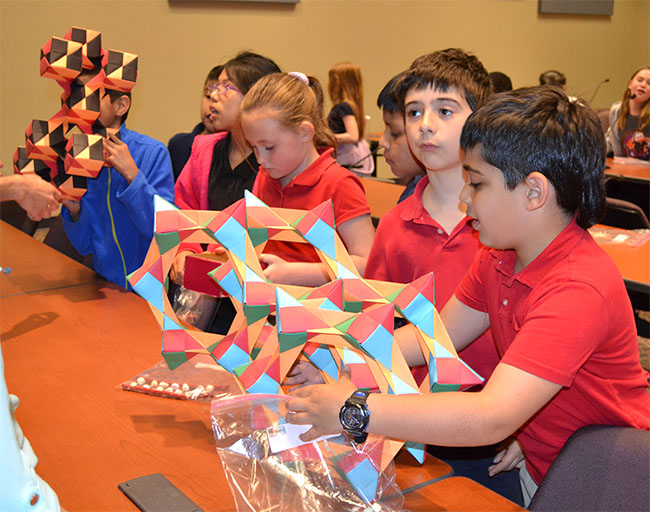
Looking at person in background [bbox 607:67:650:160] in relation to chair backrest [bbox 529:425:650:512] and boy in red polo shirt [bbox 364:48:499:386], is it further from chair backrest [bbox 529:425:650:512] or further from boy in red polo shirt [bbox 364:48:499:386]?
chair backrest [bbox 529:425:650:512]

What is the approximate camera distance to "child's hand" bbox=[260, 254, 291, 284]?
1.64 m

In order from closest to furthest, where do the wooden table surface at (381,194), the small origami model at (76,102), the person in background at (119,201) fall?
the small origami model at (76,102) < the person in background at (119,201) < the wooden table surface at (381,194)

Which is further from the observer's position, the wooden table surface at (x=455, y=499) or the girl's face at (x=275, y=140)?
the girl's face at (x=275, y=140)

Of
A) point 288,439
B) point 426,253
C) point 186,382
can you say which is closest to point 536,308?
point 288,439

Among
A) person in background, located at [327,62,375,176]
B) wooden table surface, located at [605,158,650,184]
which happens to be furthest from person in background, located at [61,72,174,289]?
person in background, located at [327,62,375,176]

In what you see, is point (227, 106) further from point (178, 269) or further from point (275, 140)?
point (178, 269)

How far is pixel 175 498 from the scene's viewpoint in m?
1.00

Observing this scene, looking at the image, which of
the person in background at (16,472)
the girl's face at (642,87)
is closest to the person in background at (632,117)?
the girl's face at (642,87)

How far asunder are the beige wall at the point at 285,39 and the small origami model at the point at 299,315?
179 inches

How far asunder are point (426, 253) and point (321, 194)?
0.46 meters

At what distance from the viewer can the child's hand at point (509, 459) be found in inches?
56.0

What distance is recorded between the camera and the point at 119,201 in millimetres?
2225

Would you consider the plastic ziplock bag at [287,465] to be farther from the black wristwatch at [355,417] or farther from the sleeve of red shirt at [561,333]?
the sleeve of red shirt at [561,333]

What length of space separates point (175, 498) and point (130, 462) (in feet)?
0.47
